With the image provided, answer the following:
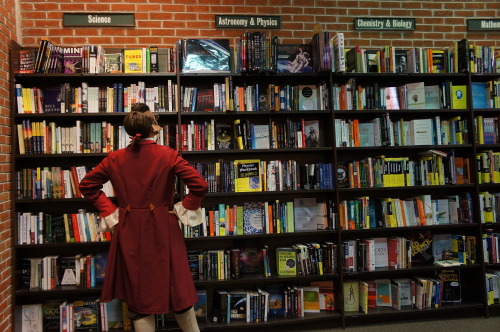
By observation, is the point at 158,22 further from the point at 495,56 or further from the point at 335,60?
the point at 495,56

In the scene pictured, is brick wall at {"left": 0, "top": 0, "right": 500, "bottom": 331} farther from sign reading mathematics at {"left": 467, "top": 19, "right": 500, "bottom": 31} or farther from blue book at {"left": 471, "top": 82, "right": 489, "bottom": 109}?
blue book at {"left": 471, "top": 82, "right": 489, "bottom": 109}

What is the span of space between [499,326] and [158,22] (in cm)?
403

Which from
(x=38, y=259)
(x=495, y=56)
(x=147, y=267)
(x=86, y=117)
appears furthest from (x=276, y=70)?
(x=38, y=259)

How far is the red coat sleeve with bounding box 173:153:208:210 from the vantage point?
2160mm

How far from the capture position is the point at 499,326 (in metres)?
2.96

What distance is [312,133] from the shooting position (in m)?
3.21

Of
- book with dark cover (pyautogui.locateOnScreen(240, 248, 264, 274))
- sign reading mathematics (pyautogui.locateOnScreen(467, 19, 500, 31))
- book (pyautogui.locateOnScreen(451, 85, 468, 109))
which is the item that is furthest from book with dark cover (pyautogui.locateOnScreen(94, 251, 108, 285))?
sign reading mathematics (pyautogui.locateOnScreen(467, 19, 500, 31))

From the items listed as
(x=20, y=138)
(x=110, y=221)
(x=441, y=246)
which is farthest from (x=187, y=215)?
(x=441, y=246)

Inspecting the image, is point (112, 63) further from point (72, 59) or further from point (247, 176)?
point (247, 176)

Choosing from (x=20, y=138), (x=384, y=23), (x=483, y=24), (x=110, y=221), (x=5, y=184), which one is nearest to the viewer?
(x=110, y=221)

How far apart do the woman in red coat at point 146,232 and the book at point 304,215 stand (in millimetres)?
1184

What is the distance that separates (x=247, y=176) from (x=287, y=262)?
0.83m

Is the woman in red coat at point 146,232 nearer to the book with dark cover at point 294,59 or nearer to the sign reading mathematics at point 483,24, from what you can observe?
the book with dark cover at point 294,59

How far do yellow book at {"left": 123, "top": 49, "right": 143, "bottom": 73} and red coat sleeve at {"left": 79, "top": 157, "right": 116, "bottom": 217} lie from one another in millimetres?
1034
